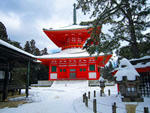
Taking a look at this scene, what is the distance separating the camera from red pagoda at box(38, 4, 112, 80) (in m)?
22.5

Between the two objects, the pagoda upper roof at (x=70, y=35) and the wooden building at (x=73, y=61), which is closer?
the wooden building at (x=73, y=61)

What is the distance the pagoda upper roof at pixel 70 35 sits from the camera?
25.1 meters

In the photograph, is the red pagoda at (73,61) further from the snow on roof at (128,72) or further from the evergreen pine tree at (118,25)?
the snow on roof at (128,72)

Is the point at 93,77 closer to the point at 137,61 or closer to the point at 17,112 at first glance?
the point at 137,61

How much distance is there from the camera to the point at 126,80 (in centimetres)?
398

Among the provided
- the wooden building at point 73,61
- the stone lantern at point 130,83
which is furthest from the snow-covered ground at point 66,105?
the wooden building at point 73,61

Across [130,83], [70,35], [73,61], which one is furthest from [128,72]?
[70,35]

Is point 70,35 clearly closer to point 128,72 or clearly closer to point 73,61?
point 73,61

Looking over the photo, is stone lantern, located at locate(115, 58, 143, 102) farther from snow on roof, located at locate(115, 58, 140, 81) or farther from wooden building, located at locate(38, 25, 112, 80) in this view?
wooden building, located at locate(38, 25, 112, 80)

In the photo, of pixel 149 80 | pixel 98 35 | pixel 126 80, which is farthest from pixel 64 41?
pixel 126 80

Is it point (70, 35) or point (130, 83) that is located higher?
point (70, 35)

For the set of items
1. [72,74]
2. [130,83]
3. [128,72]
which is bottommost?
[72,74]

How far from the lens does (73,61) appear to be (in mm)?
23969

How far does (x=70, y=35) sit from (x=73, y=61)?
6.23m
